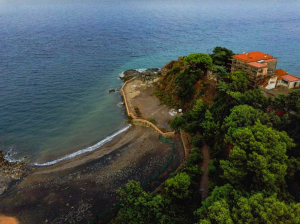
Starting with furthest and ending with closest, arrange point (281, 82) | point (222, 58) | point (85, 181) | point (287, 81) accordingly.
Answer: point (222, 58), point (281, 82), point (287, 81), point (85, 181)

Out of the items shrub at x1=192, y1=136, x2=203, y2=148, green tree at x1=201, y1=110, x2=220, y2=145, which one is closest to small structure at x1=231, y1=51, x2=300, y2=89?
green tree at x1=201, y1=110, x2=220, y2=145

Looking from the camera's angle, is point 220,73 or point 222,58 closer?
point 220,73

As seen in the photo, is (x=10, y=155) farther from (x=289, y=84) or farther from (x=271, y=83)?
(x=289, y=84)

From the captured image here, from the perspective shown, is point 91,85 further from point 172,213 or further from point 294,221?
point 294,221

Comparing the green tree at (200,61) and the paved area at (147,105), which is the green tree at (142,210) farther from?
the green tree at (200,61)

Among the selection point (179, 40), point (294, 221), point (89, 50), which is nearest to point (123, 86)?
point (89, 50)

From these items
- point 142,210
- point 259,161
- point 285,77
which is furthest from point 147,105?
point 259,161

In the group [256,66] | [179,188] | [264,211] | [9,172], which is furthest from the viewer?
[256,66]

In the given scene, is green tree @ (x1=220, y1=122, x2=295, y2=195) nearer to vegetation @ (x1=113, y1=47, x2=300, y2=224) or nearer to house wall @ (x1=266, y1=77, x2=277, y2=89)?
vegetation @ (x1=113, y1=47, x2=300, y2=224)
